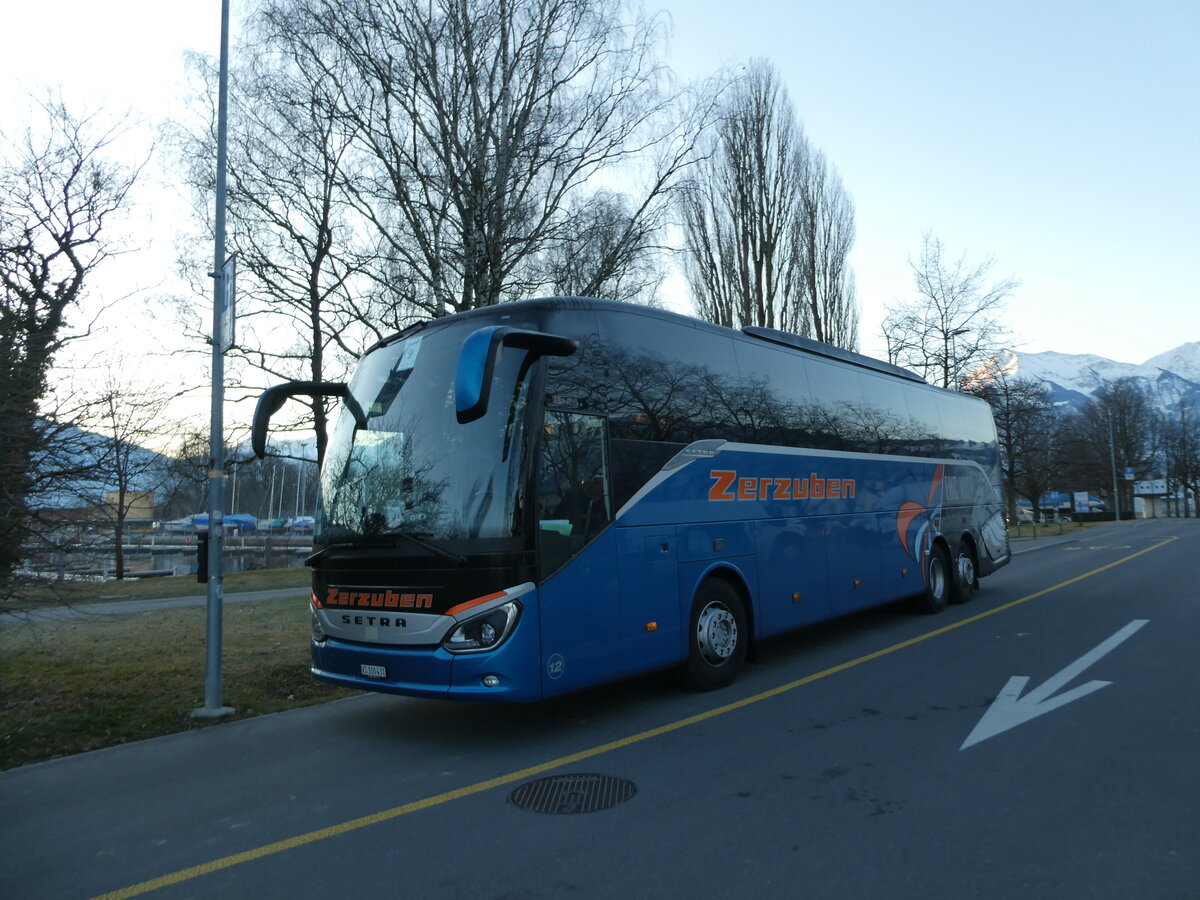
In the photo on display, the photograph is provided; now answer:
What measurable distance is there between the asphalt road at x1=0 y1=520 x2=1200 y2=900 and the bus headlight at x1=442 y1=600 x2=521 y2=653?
0.85m

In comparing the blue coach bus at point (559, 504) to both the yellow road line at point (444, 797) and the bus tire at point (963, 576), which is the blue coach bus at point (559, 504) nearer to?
the yellow road line at point (444, 797)

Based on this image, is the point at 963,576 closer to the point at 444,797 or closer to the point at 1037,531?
the point at 444,797

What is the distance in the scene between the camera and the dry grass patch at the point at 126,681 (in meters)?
7.12

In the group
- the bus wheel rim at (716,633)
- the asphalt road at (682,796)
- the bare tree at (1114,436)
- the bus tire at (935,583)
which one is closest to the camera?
the asphalt road at (682,796)

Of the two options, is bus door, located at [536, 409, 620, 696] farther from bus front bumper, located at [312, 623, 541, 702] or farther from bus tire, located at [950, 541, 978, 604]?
bus tire, located at [950, 541, 978, 604]

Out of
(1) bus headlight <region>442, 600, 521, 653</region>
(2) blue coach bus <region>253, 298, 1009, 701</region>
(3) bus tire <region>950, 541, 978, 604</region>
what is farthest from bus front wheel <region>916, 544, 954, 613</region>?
(1) bus headlight <region>442, 600, 521, 653</region>

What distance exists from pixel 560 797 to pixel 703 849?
46.7 inches

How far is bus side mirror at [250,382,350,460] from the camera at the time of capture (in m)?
7.30

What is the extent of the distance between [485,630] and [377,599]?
3.43ft

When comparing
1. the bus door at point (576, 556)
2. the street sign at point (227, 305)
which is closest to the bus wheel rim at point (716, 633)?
the bus door at point (576, 556)

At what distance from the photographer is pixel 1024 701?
23.3ft

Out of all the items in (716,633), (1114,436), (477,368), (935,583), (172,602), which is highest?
(1114,436)

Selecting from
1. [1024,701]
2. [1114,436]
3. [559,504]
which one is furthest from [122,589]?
[1114,436]

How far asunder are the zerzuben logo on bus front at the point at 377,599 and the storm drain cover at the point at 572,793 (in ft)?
5.32
